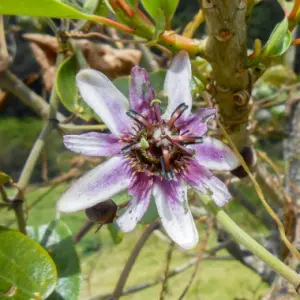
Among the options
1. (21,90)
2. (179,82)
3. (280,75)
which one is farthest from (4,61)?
(280,75)

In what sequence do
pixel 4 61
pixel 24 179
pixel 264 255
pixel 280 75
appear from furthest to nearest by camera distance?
pixel 280 75 → pixel 4 61 → pixel 24 179 → pixel 264 255

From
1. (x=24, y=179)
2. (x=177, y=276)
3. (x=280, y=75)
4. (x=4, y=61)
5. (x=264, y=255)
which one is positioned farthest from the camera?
(x=177, y=276)

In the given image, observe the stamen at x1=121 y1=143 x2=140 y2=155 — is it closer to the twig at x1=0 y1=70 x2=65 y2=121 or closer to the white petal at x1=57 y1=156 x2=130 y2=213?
the white petal at x1=57 y1=156 x2=130 y2=213

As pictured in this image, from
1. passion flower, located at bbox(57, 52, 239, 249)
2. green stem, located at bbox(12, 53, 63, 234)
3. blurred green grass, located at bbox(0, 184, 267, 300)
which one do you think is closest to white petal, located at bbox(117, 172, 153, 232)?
passion flower, located at bbox(57, 52, 239, 249)

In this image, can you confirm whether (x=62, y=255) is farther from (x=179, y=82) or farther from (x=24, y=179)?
(x=179, y=82)

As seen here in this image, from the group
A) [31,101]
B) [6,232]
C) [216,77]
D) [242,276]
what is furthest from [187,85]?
[242,276]

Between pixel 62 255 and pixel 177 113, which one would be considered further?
pixel 62 255
